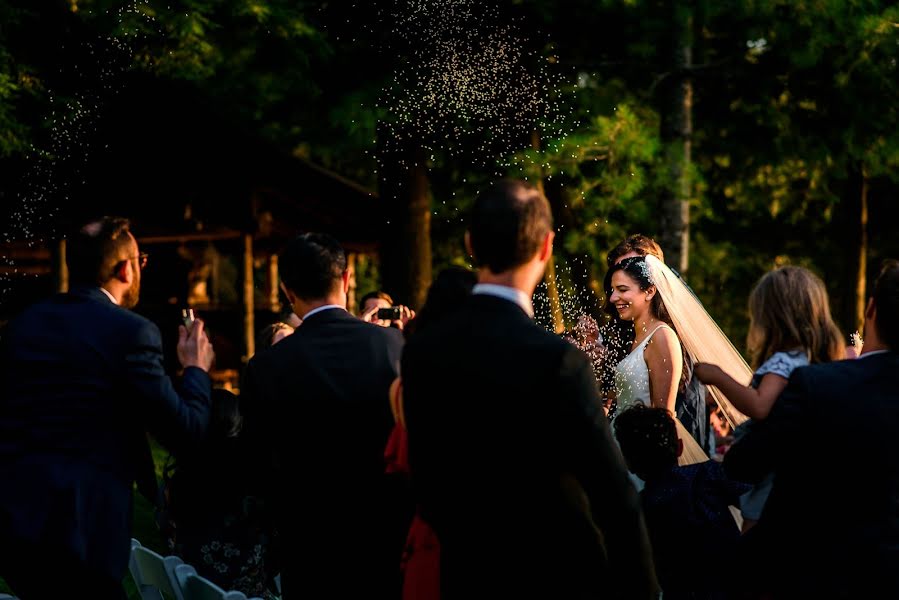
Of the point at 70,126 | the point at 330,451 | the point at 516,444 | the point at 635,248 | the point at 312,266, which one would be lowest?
the point at 330,451

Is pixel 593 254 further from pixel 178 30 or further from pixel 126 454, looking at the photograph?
pixel 126 454

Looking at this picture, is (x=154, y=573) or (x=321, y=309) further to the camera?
(x=154, y=573)

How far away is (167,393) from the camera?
365 centimetres

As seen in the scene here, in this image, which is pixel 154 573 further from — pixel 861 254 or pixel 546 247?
pixel 861 254

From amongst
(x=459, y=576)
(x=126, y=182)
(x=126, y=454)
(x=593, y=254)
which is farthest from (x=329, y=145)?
(x=459, y=576)

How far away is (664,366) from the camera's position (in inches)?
205

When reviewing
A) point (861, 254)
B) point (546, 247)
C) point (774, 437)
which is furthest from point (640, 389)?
point (861, 254)

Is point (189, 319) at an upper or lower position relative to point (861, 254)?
lower

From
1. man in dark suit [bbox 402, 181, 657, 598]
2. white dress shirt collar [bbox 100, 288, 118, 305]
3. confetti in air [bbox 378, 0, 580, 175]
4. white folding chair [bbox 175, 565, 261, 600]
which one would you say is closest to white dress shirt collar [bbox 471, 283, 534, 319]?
man in dark suit [bbox 402, 181, 657, 598]

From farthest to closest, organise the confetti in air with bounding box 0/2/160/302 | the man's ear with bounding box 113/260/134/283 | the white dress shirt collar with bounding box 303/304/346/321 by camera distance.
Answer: the confetti in air with bounding box 0/2/160/302, the man's ear with bounding box 113/260/134/283, the white dress shirt collar with bounding box 303/304/346/321

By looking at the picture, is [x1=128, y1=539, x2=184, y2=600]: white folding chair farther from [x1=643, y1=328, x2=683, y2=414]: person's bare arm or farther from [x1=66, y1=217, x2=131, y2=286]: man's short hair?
[x1=643, y1=328, x2=683, y2=414]: person's bare arm

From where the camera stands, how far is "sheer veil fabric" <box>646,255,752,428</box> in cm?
539

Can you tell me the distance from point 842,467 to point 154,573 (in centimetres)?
318

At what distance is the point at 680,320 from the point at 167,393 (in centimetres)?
273
